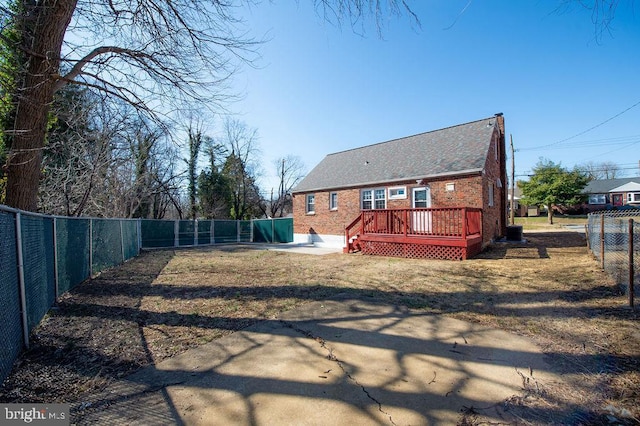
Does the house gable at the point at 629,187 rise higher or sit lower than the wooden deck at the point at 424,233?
higher

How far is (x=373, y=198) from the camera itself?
1431cm

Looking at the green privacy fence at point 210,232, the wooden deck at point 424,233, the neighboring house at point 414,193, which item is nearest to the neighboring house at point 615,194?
the neighboring house at point 414,193

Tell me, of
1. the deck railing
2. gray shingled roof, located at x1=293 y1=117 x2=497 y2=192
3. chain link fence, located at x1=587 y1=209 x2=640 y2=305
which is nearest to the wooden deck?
the deck railing

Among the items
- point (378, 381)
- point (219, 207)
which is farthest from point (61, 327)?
point (219, 207)

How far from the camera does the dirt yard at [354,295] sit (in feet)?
8.07

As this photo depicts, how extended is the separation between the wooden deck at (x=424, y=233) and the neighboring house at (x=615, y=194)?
41284 mm

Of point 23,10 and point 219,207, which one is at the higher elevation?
point 23,10

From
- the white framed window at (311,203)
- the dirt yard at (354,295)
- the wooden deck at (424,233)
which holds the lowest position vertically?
the dirt yard at (354,295)

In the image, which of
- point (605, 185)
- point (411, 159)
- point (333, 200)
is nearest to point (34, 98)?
point (333, 200)

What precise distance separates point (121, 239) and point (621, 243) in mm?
14157

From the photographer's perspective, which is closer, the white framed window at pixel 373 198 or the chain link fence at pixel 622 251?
the chain link fence at pixel 622 251

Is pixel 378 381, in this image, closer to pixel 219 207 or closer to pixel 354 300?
pixel 354 300

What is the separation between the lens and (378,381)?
2.56 metres

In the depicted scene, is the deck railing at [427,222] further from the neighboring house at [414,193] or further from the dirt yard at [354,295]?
the dirt yard at [354,295]
